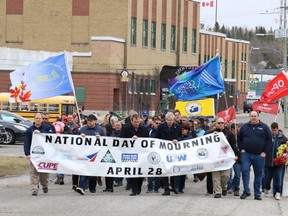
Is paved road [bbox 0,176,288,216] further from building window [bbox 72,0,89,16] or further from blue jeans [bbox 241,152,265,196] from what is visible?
building window [bbox 72,0,89,16]

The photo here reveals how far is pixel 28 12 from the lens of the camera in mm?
67438

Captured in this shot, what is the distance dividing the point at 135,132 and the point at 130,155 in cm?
51

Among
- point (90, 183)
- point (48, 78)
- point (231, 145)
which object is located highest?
point (48, 78)

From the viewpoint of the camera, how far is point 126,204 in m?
15.8

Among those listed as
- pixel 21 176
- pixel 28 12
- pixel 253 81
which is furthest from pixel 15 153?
pixel 253 81

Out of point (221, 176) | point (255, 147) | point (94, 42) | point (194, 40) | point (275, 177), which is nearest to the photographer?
point (255, 147)

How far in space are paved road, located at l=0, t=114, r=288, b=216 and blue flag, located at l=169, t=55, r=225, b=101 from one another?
4640mm

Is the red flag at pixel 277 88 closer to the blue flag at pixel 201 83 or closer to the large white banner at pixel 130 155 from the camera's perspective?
the blue flag at pixel 201 83

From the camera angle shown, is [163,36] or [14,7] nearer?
[14,7]

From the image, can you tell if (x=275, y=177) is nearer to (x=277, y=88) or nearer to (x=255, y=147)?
(x=255, y=147)

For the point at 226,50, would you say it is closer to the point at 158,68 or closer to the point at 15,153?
the point at 158,68

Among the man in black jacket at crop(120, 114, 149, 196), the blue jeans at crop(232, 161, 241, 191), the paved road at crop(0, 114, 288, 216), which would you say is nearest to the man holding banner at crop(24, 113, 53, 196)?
the paved road at crop(0, 114, 288, 216)

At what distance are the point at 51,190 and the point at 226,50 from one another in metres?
80.1

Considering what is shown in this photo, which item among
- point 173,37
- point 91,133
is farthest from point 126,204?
point 173,37
